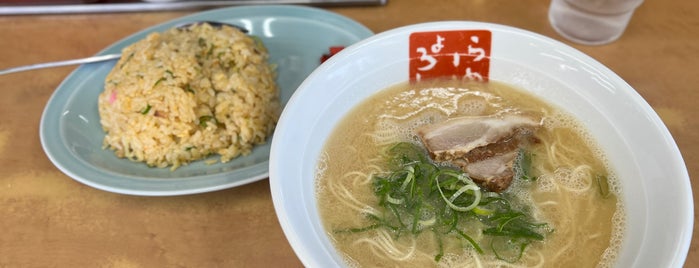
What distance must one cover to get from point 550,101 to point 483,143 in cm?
22

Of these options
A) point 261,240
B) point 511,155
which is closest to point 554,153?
point 511,155

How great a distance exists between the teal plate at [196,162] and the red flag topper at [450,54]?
42cm

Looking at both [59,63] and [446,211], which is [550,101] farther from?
[59,63]

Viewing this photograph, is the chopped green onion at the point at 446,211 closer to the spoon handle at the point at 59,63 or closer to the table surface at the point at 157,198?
the table surface at the point at 157,198

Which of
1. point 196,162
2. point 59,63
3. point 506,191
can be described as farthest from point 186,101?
point 506,191

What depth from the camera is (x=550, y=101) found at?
1247 mm

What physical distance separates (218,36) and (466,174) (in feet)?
2.99

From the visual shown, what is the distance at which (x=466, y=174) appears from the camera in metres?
1.11

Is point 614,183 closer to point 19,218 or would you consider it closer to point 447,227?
point 447,227

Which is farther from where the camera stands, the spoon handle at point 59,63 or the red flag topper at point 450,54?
the spoon handle at point 59,63

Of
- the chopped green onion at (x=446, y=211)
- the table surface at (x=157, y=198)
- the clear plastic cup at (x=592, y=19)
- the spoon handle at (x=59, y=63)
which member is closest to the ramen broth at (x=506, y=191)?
the chopped green onion at (x=446, y=211)

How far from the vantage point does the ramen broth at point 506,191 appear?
1.00 m

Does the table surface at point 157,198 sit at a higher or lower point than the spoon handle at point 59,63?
lower

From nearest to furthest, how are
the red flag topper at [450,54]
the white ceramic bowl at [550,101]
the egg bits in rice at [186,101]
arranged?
the white ceramic bowl at [550,101]
the red flag topper at [450,54]
the egg bits in rice at [186,101]
